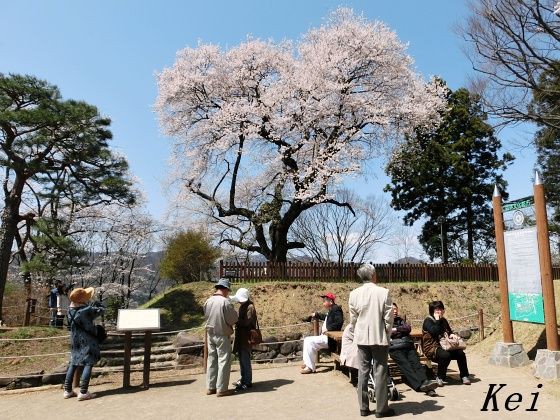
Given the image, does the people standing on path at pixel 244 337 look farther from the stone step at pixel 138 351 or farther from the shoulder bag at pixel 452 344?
the stone step at pixel 138 351

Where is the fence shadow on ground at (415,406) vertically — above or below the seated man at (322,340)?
below

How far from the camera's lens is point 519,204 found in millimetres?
7156

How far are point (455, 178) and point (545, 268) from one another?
60.7 feet

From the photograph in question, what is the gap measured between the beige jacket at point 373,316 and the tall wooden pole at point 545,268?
10.9ft

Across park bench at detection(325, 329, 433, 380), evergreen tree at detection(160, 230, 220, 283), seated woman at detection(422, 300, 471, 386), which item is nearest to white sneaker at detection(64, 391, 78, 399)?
park bench at detection(325, 329, 433, 380)

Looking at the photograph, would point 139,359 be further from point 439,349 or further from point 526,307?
point 526,307

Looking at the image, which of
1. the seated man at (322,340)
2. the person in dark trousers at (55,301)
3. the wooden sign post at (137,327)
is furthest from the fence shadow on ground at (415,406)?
the person in dark trousers at (55,301)

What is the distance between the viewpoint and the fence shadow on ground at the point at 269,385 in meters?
6.20

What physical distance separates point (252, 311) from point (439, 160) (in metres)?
20.7

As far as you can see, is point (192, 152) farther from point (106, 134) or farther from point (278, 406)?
point (278, 406)

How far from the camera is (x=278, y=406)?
5.27m

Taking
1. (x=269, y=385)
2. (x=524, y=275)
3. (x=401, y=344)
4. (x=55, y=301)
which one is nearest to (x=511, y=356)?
(x=524, y=275)

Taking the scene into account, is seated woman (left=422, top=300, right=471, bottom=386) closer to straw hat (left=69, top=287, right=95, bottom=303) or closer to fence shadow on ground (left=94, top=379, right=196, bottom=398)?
fence shadow on ground (left=94, top=379, right=196, bottom=398)

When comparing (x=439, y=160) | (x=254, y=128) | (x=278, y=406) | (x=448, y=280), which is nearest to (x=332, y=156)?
(x=254, y=128)
